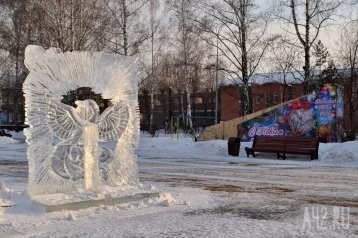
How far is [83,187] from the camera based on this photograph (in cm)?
835

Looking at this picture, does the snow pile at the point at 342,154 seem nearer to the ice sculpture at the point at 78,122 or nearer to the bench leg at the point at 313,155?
the bench leg at the point at 313,155

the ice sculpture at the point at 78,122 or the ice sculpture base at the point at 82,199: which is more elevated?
the ice sculpture at the point at 78,122

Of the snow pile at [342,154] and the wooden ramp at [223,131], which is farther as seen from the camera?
the wooden ramp at [223,131]

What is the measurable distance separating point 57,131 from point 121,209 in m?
1.76

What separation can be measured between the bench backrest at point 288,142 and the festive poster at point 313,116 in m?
3.46

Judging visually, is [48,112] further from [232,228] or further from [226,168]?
[226,168]

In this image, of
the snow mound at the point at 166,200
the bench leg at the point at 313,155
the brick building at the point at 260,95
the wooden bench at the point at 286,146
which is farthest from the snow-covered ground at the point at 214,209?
the brick building at the point at 260,95

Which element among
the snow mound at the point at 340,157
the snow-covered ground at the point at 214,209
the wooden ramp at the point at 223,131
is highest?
the wooden ramp at the point at 223,131

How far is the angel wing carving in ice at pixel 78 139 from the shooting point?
8.09 m

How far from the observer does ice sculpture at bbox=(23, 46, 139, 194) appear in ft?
26.0

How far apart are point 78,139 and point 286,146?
40.4 feet

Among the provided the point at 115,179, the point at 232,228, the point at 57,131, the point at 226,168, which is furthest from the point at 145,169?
the point at 232,228

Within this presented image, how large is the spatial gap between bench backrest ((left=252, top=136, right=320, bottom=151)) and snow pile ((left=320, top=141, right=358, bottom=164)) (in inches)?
22.6

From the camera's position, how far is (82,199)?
7754 mm
